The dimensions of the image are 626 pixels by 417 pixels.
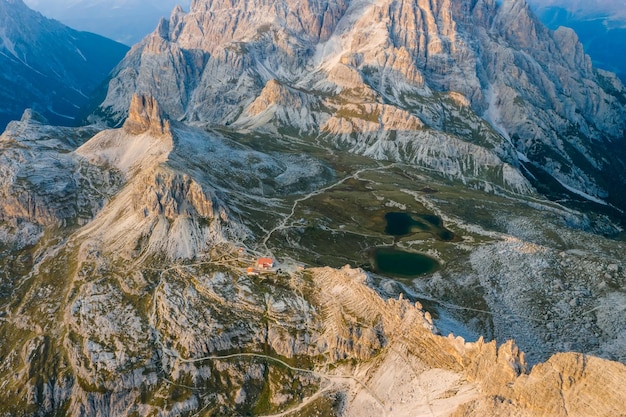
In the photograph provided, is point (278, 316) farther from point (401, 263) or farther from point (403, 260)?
point (403, 260)

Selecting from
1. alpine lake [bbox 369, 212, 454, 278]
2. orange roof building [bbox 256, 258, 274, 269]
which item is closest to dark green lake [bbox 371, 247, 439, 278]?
alpine lake [bbox 369, 212, 454, 278]

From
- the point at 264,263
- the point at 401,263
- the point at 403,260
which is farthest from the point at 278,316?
the point at 403,260

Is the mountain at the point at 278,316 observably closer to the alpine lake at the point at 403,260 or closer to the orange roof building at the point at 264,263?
the orange roof building at the point at 264,263

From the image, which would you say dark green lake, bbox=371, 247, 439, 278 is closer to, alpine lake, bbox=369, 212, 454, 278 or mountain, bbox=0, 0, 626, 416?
alpine lake, bbox=369, 212, 454, 278

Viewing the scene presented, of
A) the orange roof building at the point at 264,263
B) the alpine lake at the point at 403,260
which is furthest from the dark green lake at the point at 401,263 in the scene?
the orange roof building at the point at 264,263

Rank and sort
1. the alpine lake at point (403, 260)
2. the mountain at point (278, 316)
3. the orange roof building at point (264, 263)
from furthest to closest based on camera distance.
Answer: the alpine lake at point (403, 260)
the orange roof building at point (264, 263)
the mountain at point (278, 316)

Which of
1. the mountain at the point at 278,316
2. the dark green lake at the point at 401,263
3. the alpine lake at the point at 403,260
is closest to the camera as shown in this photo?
the mountain at the point at 278,316

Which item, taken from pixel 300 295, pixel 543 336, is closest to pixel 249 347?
pixel 300 295

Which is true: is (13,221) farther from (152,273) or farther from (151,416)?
(151,416)
